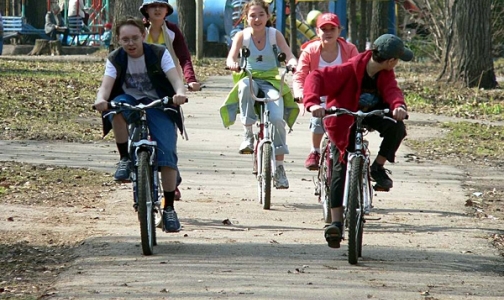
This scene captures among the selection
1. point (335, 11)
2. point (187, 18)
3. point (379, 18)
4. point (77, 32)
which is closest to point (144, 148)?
point (379, 18)

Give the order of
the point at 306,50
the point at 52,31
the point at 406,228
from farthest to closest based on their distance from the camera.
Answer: the point at 52,31, the point at 306,50, the point at 406,228

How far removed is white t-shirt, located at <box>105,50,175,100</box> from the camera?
8094 mm

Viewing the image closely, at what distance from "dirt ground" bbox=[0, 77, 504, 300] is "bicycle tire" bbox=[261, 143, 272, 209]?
0.10 meters

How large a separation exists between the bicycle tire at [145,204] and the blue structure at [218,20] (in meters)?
31.9

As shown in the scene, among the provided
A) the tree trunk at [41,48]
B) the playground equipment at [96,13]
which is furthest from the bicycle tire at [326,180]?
the playground equipment at [96,13]

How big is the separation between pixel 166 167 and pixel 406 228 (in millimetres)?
2116

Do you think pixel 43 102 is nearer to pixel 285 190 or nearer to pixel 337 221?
pixel 285 190

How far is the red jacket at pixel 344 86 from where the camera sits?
7.71 metres

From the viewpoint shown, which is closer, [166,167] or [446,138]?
[166,167]

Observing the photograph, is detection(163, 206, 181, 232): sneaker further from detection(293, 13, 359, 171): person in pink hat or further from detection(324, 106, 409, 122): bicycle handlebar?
detection(293, 13, 359, 171): person in pink hat

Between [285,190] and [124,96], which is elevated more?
[124,96]

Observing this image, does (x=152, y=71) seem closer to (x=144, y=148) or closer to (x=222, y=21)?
(x=144, y=148)

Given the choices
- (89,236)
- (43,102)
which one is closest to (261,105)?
(89,236)

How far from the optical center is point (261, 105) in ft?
34.8
